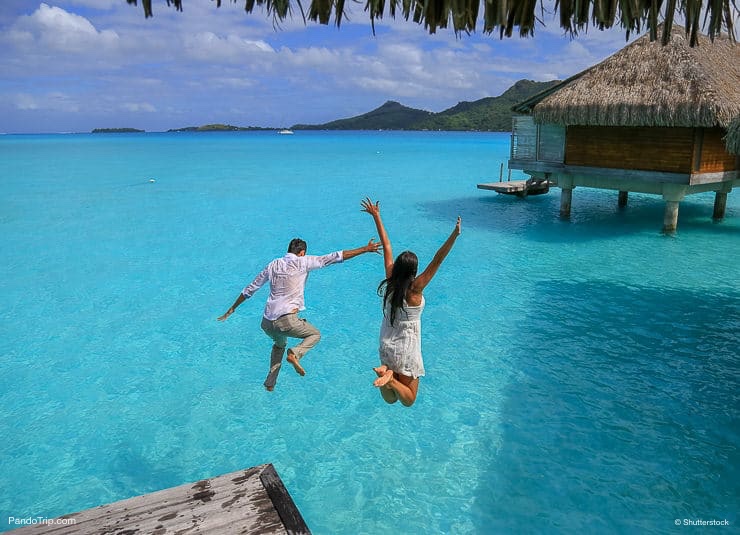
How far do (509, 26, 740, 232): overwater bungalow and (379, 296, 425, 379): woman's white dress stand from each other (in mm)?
12268

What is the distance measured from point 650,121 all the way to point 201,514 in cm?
1472

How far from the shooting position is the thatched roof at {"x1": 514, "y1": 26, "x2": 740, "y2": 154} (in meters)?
14.1

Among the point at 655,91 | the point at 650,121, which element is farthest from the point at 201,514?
the point at 655,91

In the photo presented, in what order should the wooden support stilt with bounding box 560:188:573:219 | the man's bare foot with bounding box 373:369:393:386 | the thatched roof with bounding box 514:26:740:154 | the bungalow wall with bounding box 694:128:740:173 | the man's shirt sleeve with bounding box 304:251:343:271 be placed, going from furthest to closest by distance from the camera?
the wooden support stilt with bounding box 560:188:573:219 → the bungalow wall with bounding box 694:128:740:173 → the thatched roof with bounding box 514:26:740:154 → the man's shirt sleeve with bounding box 304:251:343:271 → the man's bare foot with bounding box 373:369:393:386

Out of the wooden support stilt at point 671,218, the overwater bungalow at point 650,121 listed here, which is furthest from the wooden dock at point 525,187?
the wooden support stilt at point 671,218

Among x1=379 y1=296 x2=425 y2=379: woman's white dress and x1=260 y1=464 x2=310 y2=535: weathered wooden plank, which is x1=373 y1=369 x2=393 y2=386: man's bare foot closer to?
x1=379 y1=296 x2=425 y2=379: woman's white dress

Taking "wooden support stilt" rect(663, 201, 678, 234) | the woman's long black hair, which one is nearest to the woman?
the woman's long black hair

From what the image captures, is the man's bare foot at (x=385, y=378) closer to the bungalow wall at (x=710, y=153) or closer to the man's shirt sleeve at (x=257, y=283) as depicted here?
the man's shirt sleeve at (x=257, y=283)

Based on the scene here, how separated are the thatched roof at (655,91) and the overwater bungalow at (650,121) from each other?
0.02 metres

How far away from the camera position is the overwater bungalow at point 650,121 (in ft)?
47.3

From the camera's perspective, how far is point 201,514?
3928 mm

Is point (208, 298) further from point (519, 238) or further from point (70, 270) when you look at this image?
point (519, 238)

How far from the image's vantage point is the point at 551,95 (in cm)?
1708

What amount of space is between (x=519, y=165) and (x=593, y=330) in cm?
1041
